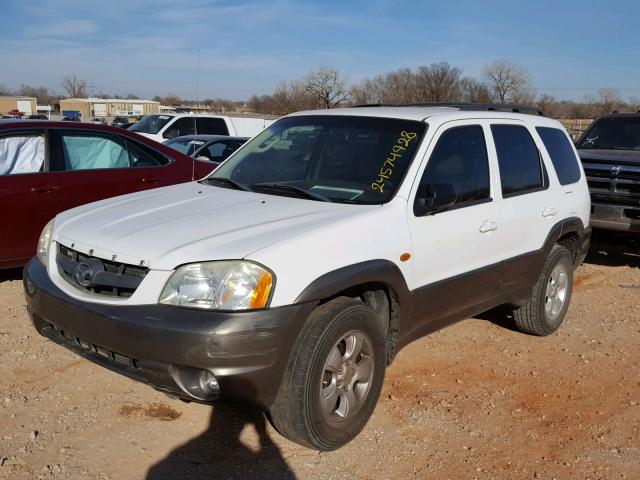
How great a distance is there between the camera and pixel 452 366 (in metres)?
4.73

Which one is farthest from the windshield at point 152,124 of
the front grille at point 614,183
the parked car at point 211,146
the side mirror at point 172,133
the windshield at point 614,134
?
the front grille at point 614,183

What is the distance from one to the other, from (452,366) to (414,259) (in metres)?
1.32

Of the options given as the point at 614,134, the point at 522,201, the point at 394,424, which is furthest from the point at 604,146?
the point at 394,424

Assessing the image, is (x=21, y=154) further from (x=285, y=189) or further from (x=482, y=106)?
(x=482, y=106)

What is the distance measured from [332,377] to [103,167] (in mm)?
3950

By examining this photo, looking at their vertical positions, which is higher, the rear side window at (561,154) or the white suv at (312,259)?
the rear side window at (561,154)

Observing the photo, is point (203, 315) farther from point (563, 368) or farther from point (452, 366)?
point (563, 368)

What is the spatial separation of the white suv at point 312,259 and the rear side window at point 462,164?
0.5 inches

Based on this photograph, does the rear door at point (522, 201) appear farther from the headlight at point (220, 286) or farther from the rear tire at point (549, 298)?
the headlight at point (220, 286)

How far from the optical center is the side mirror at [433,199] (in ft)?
12.5

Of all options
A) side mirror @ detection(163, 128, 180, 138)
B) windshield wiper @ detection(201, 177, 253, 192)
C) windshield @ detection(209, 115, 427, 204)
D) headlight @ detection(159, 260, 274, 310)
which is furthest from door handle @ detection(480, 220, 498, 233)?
side mirror @ detection(163, 128, 180, 138)

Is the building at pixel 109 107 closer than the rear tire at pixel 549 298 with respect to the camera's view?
No

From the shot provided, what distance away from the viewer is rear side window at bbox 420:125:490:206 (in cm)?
409

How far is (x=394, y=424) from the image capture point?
12.5ft
